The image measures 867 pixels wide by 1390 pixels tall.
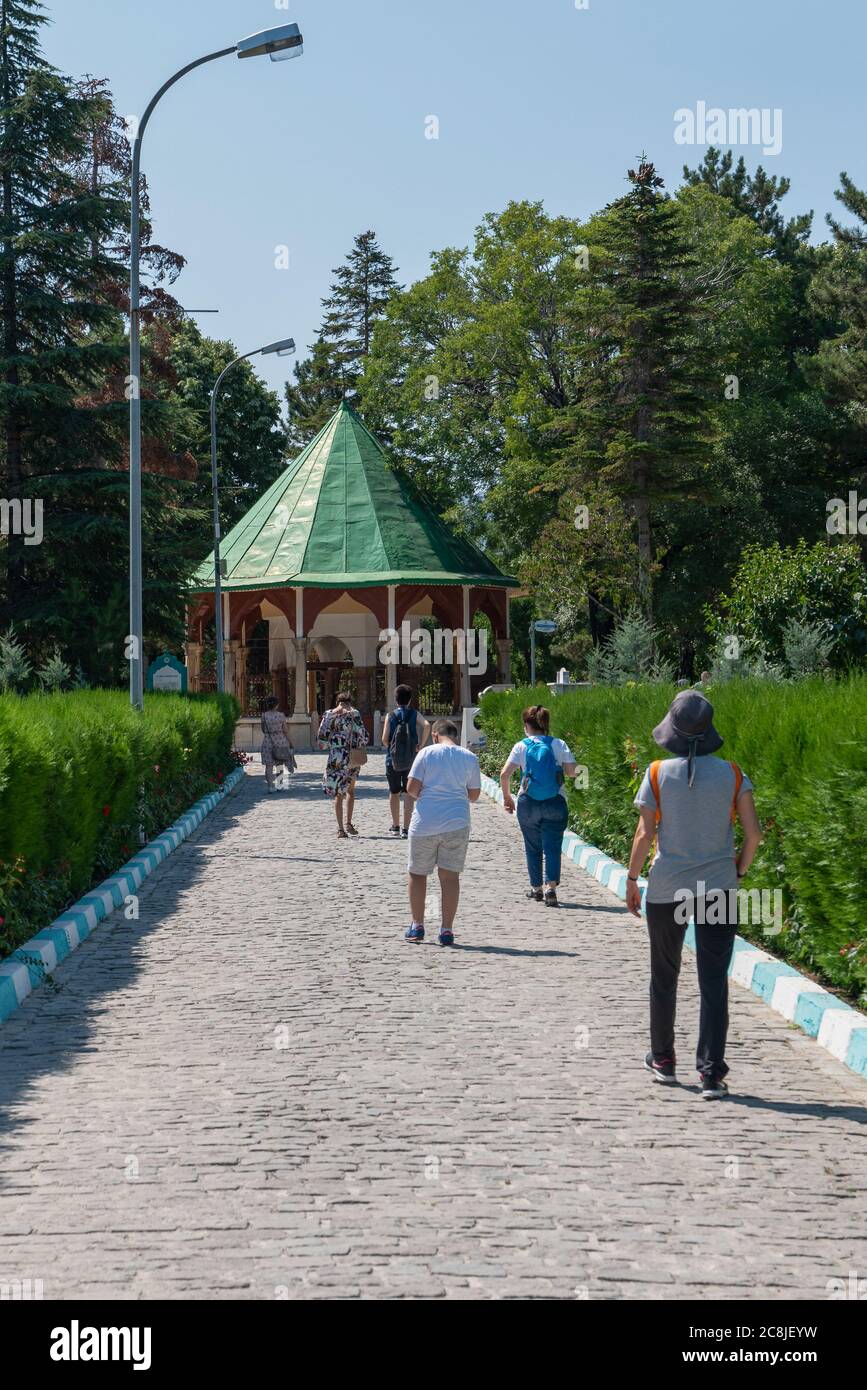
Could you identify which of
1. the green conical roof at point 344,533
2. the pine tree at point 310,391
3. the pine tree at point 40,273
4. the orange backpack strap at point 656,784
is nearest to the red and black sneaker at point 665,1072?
the orange backpack strap at point 656,784

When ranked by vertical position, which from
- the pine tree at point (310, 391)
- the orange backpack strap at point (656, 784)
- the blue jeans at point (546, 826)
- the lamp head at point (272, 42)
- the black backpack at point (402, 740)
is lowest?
the blue jeans at point (546, 826)

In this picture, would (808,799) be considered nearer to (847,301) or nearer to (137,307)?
(137,307)

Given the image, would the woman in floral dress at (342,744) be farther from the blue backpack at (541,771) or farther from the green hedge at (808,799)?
the blue backpack at (541,771)

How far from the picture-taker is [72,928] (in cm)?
1151

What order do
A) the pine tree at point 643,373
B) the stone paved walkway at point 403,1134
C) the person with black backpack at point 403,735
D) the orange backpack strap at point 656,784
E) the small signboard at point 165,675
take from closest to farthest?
the stone paved walkway at point 403,1134
the orange backpack strap at point 656,784
the person with black backpack at point 403,735
the small signboard at point 165,675
the pine tree at point 643,373

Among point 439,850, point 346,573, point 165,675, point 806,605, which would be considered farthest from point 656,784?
point 346,573

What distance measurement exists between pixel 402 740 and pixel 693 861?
1117 cm

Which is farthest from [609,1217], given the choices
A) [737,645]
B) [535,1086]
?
[737,645]

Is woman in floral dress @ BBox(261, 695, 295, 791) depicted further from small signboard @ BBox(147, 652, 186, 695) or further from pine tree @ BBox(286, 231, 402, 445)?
pine tree @ BBox(286, 231, 402, 445)

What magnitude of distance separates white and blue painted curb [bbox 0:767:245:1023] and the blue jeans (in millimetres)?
3685

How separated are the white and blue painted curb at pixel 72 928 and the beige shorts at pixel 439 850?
2.58m

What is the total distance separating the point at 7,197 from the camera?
112 ft

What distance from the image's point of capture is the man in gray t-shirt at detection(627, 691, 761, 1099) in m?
7.19

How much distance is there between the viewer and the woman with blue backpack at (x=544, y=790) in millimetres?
13289
